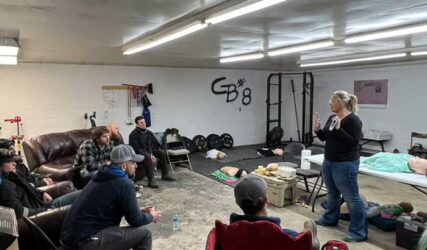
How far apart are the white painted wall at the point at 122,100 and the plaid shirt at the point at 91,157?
311cm

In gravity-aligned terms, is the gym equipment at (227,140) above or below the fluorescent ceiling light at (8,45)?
below

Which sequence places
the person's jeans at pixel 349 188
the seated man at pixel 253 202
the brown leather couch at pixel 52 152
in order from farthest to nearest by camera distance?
the brown leather couch at pixel 52 152 < the person's jeans at pixel 349 188 < the seated man at pixel 253 202

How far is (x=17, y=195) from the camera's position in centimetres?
268

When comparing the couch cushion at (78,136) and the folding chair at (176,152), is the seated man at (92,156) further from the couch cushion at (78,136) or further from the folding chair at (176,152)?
the folding chair at (176,152)

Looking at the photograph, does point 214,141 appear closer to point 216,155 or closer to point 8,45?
point 216,155

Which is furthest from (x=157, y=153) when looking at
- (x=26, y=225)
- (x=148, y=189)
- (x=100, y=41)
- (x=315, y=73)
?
(x=315, y=73)

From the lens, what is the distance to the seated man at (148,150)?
18.4 feet

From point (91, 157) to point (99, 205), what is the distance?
7.51 feet

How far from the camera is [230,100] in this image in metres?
9.55

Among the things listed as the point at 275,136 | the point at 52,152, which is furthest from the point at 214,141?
the point at 52,152

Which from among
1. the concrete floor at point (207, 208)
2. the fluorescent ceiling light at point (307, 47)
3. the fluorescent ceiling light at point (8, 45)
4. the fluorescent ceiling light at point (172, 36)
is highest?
the fluorescent ceiling light at point (307, 47)

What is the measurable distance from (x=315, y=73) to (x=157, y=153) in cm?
600

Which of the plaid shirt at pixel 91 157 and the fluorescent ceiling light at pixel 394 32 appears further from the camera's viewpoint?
the plaid shirt at pixel 91 157

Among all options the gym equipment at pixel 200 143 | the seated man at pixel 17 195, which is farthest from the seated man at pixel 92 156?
the gym equipment at pixel 200 143
